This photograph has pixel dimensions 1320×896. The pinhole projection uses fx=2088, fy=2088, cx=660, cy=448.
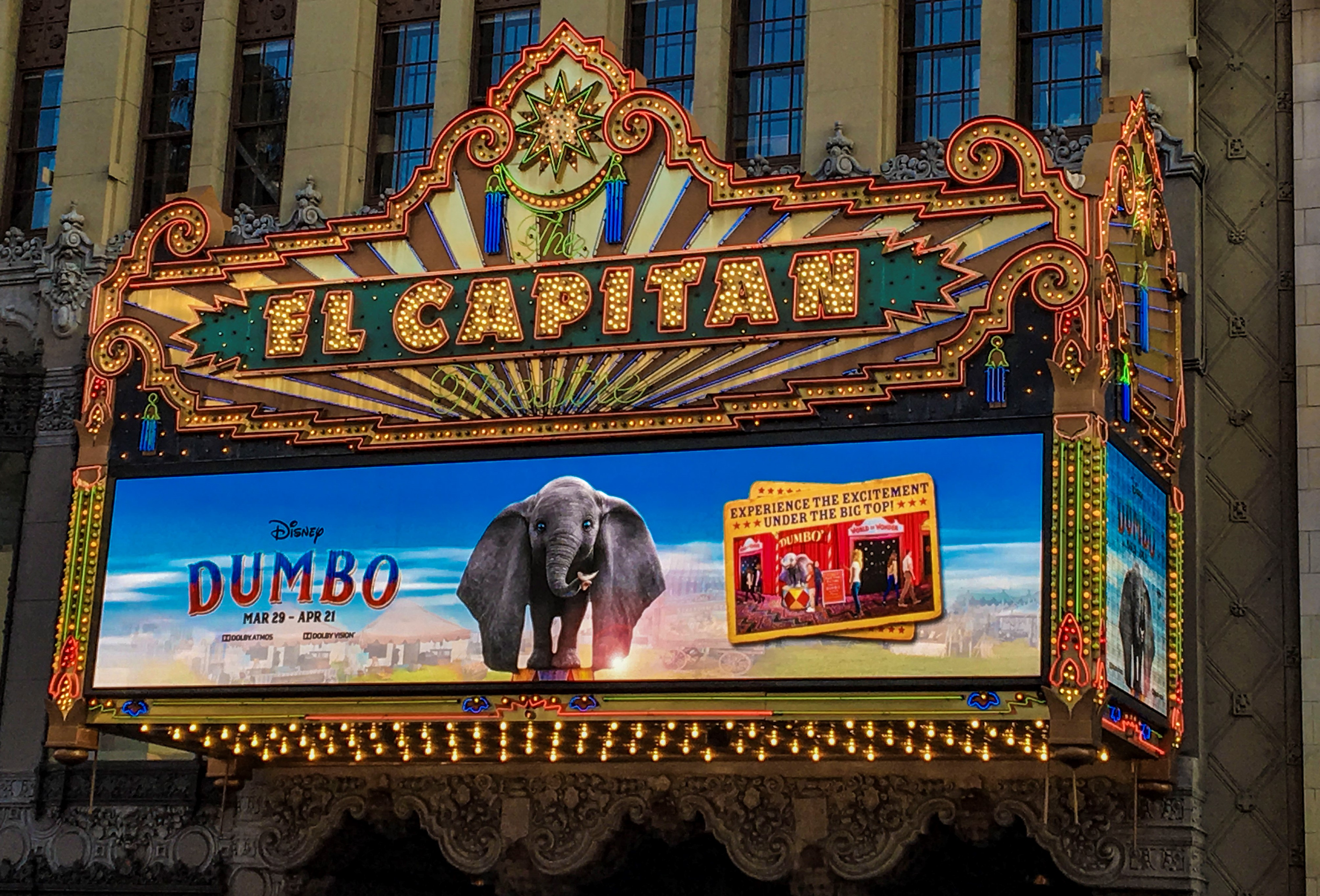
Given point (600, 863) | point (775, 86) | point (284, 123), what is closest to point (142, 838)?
point (600, 863)

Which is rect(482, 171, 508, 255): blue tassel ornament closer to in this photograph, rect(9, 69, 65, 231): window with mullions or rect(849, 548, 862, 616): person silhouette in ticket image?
rect(849, 548, 862, 616): person silhouette in ticket image

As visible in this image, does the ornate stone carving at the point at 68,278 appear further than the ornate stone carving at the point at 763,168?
Yes

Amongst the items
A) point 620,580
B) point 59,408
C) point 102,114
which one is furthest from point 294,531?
point 102,114

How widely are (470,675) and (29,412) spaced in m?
10.0

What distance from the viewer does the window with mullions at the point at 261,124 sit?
100 feet

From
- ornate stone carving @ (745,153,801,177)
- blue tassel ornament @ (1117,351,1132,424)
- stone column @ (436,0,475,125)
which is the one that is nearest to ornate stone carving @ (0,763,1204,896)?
blue tassel ornament @ (1117,351,1132,424)

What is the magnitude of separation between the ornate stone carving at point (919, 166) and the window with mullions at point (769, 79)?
1.50m

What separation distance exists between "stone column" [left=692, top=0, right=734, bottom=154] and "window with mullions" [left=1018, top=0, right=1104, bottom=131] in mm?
3960

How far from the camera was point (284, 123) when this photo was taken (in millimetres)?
30719

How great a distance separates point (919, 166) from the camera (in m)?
27.0

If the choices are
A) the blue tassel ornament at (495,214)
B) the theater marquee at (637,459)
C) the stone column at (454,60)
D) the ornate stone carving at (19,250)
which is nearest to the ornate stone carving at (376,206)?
the stone column at (454,60)

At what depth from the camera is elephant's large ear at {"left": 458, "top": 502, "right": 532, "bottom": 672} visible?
77.7 ft

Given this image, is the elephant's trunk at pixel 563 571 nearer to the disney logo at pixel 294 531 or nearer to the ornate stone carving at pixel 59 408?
the disney logo at pixel 294 531

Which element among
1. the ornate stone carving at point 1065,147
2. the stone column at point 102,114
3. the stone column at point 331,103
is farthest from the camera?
the stone column at point 102,114
